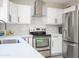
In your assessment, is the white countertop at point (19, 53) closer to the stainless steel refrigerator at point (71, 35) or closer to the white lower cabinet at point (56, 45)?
the stainless steel refrigerator at point (71, 35)

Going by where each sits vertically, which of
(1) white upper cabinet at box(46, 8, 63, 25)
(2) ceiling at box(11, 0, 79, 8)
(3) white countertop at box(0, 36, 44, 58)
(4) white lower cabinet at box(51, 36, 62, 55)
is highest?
(2) ceiling at box(11, 0, 79, 8)

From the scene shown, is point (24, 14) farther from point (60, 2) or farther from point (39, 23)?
point (60, 2)

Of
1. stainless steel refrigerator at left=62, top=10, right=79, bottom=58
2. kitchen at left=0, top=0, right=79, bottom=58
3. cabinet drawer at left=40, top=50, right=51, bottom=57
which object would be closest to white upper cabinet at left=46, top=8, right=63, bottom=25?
kitchen at left=0, top=0, right=79, bottom=58

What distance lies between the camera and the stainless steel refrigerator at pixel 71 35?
3.94m

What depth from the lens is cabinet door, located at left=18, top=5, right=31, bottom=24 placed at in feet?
15.2

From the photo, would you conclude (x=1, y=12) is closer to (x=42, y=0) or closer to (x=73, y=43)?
(x=42, y=0)

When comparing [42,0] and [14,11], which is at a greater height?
[42,0]

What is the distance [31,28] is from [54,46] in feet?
3.88

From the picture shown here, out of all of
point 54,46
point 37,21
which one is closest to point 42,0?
point 37,21

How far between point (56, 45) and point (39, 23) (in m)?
1.18

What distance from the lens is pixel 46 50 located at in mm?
4660

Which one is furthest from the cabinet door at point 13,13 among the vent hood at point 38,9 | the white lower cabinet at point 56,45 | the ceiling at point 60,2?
the white lower cabinet at point 56,45

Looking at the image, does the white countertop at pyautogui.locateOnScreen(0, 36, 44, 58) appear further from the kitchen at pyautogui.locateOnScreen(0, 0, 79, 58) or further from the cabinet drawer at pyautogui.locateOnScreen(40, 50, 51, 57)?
the cabinet drawer at pyautogui.locateOnScreen(40, 50, 51, 57)

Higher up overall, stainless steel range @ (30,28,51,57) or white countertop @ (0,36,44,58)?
white countertop @ (0,36,44,58)
